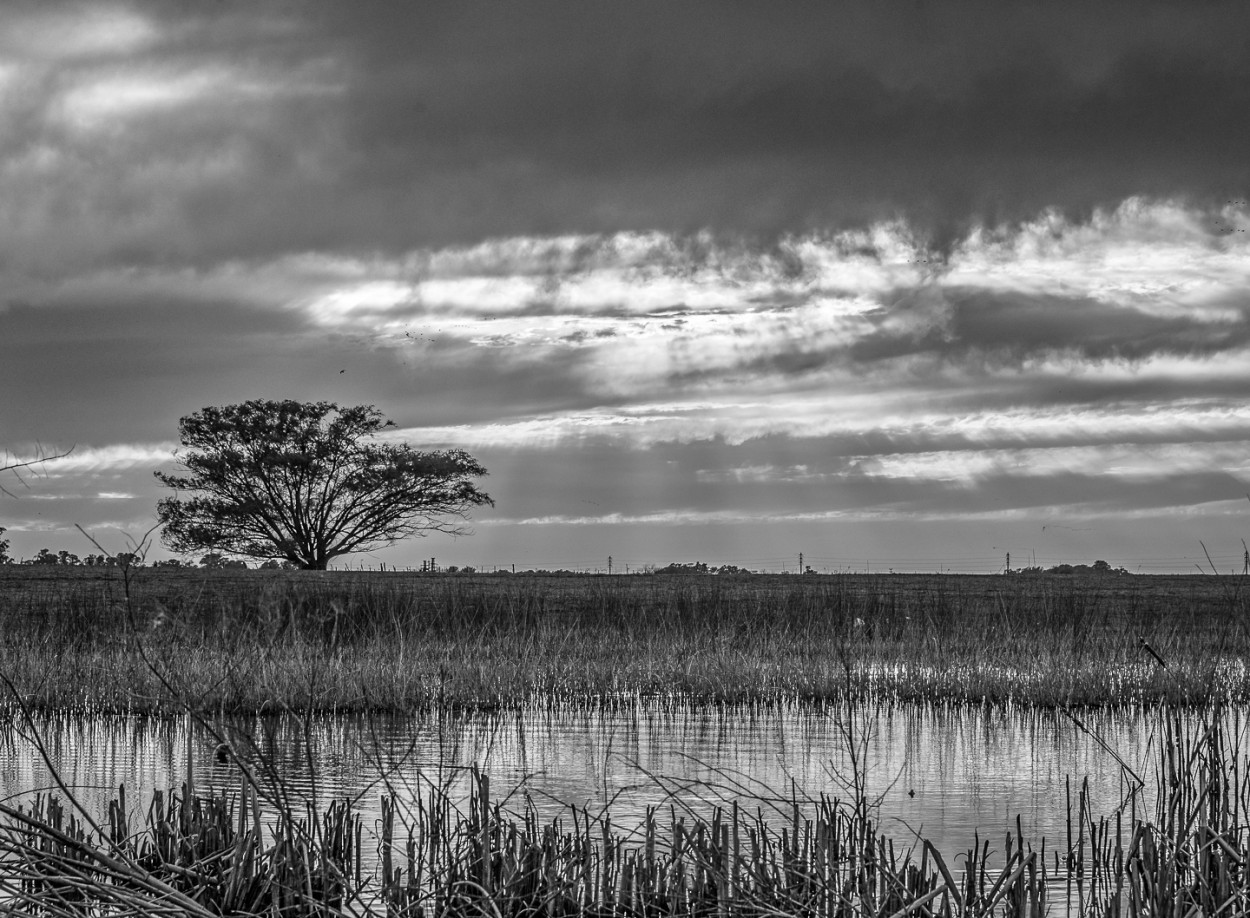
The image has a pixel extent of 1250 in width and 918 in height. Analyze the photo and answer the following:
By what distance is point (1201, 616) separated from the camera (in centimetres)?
3045

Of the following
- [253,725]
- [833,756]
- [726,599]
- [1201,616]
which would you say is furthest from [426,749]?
[1201,616]

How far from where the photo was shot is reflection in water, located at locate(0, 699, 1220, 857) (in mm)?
9984

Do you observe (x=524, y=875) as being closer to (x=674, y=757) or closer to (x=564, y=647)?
(x=674, y=757)

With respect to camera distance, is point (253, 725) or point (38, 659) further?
point (38, 659)

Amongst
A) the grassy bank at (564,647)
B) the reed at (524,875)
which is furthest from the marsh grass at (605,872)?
the grassy bank at (564,647)

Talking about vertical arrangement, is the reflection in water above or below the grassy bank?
below

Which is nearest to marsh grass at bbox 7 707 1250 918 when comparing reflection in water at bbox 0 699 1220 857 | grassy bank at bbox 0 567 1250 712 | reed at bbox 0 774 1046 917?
reed at bbox 0 774 1046 917

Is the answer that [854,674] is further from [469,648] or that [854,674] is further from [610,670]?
[469,648]

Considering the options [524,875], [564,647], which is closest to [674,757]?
[524,875]

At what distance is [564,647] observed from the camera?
788 inches

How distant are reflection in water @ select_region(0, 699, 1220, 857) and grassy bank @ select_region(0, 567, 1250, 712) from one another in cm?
66

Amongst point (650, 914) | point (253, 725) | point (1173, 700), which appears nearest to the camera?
point (650, 914)

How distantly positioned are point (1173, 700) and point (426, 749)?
1066 centimetres

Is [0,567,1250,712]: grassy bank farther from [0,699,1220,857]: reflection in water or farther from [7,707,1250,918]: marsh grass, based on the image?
[7,707,1250,918]: marsh grass
